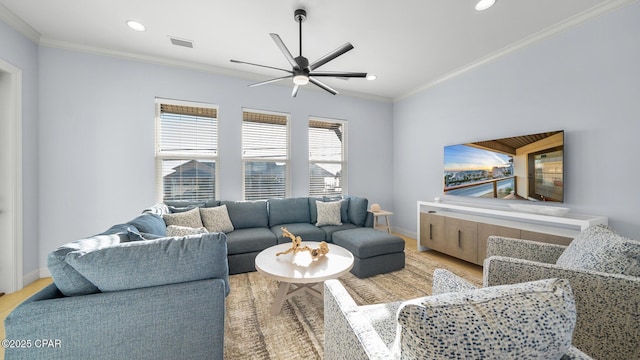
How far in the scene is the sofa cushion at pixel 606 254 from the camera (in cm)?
112

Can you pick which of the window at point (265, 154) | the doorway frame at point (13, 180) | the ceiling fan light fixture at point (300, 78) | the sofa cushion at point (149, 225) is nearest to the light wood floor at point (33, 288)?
the doorway frame at point (13, 180)

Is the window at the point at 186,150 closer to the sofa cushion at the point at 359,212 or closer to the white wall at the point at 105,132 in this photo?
the white wall at the point at 105,132

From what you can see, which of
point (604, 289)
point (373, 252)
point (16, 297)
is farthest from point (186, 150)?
point (604, 289)

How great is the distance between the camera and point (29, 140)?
8.54ft

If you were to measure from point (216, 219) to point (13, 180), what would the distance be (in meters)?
2.01

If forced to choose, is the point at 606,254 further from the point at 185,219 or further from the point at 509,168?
the point at 185,219

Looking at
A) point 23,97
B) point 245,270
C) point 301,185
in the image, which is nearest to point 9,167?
point 23,97

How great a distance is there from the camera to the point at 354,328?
90cm

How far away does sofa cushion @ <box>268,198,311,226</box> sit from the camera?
11.6ft

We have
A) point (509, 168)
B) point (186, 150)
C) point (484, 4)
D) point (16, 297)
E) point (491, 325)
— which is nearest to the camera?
point (491, 325)

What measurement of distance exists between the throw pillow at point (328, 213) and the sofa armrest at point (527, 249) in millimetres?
1971

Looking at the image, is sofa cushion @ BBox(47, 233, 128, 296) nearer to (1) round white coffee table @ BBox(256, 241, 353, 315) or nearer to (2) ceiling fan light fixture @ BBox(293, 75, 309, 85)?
(1) round white coffee table @ BBox(256, 241, 353, 315)

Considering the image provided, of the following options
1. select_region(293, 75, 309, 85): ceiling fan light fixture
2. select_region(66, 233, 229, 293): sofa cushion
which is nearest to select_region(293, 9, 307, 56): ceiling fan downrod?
select_region(293, 75, 309, 85): ceiling fan light fixture

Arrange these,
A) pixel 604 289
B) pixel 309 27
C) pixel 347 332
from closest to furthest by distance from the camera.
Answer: pixel 347 332 < pixel 604 289 < pixel 309 27
